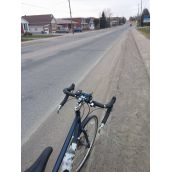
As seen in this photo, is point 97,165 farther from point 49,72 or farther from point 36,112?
point 49,72

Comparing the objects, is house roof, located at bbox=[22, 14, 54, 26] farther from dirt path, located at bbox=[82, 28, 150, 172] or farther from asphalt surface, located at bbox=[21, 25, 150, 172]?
dirt path, located at bbox=[82, 28, 150, 172]

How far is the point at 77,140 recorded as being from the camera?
287 centimetres

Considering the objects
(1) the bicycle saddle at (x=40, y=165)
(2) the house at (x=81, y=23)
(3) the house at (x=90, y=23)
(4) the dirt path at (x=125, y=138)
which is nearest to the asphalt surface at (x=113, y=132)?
(4) the dirt path at (x=125, y=138)

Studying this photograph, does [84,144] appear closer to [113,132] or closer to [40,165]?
[113,132]

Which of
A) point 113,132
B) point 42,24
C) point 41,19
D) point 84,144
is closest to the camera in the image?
point 84,144

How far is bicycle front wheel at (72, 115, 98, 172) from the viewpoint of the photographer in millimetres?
3151

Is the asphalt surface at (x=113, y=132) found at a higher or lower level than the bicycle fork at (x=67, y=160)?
lower

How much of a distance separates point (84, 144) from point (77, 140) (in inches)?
17.9

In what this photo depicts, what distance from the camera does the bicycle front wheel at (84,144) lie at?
3.15 m

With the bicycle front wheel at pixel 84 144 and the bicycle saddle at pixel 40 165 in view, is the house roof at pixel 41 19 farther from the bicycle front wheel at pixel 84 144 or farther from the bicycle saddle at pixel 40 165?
the bicycle saddle at pixel 40 165

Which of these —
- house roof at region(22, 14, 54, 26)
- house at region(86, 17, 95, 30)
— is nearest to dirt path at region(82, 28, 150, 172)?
house roof at region(22, 14, 54, 26)

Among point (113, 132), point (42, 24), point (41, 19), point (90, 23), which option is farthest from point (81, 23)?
point (113, 132)
